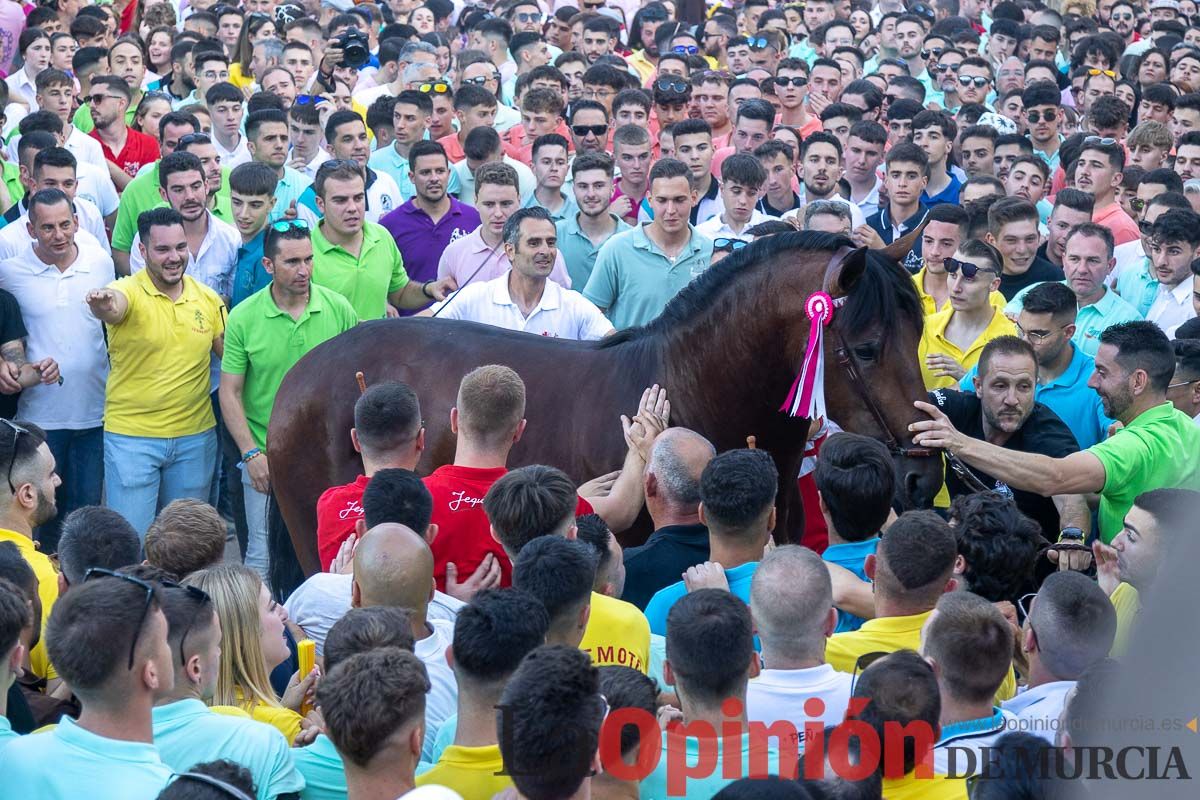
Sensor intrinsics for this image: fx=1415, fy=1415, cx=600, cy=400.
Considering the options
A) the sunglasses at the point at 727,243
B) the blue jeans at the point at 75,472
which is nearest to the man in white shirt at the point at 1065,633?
the sunglasses at the point at 727,243

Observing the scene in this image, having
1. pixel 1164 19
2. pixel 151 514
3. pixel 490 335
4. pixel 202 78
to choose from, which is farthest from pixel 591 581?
pixel 1164 19

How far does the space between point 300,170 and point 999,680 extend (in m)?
8.15

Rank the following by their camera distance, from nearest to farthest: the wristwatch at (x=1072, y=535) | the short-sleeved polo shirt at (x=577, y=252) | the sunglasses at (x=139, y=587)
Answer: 1. the sunglasses at (x=139, y=587)
2. the wristwatch at (x=1072, y=535)
3. the short-sleeved polo shirt at (x=577, y=252)

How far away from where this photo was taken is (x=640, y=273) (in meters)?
8.18

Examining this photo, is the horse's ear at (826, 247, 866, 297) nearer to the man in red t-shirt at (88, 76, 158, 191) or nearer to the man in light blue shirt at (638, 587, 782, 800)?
the man in light blue shirt at (638, 587, 782, 800)

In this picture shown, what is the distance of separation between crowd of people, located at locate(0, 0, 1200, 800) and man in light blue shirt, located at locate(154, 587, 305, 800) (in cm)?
1

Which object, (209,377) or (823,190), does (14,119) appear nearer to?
(209,377)

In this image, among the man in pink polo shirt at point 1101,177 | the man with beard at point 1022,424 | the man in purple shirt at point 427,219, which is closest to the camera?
the man with beard at point 1022,424

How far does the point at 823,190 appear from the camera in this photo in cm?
1005

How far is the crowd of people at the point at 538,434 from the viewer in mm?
3451

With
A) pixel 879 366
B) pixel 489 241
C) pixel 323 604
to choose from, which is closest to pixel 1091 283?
pixel 879 366

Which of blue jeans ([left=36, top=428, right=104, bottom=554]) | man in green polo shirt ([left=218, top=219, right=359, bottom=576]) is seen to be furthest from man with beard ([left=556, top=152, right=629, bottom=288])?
blue jeans ([left=36, top=428, right=104, bottom=554])

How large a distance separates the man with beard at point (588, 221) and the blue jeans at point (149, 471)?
2.54 m

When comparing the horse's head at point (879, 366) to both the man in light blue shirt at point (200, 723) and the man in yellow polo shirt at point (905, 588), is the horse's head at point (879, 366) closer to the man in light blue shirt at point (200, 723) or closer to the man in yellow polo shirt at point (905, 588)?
the man in yellow polo shirt at point (905, 588)
